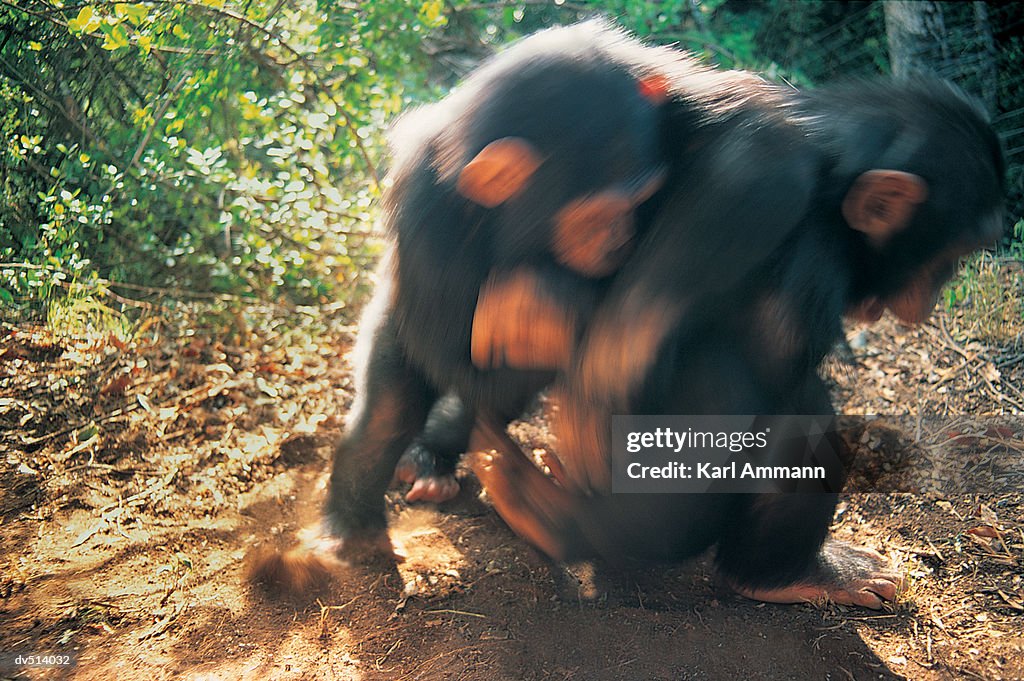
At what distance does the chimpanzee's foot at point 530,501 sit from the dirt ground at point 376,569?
15 centimetres

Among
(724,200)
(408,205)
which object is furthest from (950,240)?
(408,205)

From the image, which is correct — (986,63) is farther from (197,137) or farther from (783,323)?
(197,137)

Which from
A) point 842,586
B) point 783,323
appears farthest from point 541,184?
point 842,586

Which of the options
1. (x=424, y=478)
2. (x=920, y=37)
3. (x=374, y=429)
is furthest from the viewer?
(x=920, y=37)

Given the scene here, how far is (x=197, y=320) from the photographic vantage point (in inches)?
144

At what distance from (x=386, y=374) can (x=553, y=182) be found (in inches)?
34.7

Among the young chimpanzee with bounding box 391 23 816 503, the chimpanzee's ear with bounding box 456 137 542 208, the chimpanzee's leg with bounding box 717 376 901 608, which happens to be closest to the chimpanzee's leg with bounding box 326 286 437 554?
the young chimpanzee with bounding box 391 23 816 503

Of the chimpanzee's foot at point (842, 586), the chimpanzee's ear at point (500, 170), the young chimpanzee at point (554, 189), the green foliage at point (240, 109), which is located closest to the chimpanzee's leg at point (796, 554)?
the chimpanzee's foot at point (842, 586)

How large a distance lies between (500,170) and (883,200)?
0.99 metres

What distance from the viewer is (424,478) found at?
10.1ft

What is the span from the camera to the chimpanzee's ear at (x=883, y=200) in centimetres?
206

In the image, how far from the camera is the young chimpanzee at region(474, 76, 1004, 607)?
2.04 meters

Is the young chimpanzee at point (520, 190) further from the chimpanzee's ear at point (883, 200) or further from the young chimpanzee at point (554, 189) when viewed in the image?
the chimpanzee's ear at point (883, 200)

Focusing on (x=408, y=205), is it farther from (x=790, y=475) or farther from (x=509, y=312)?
(x=790, y=475)
